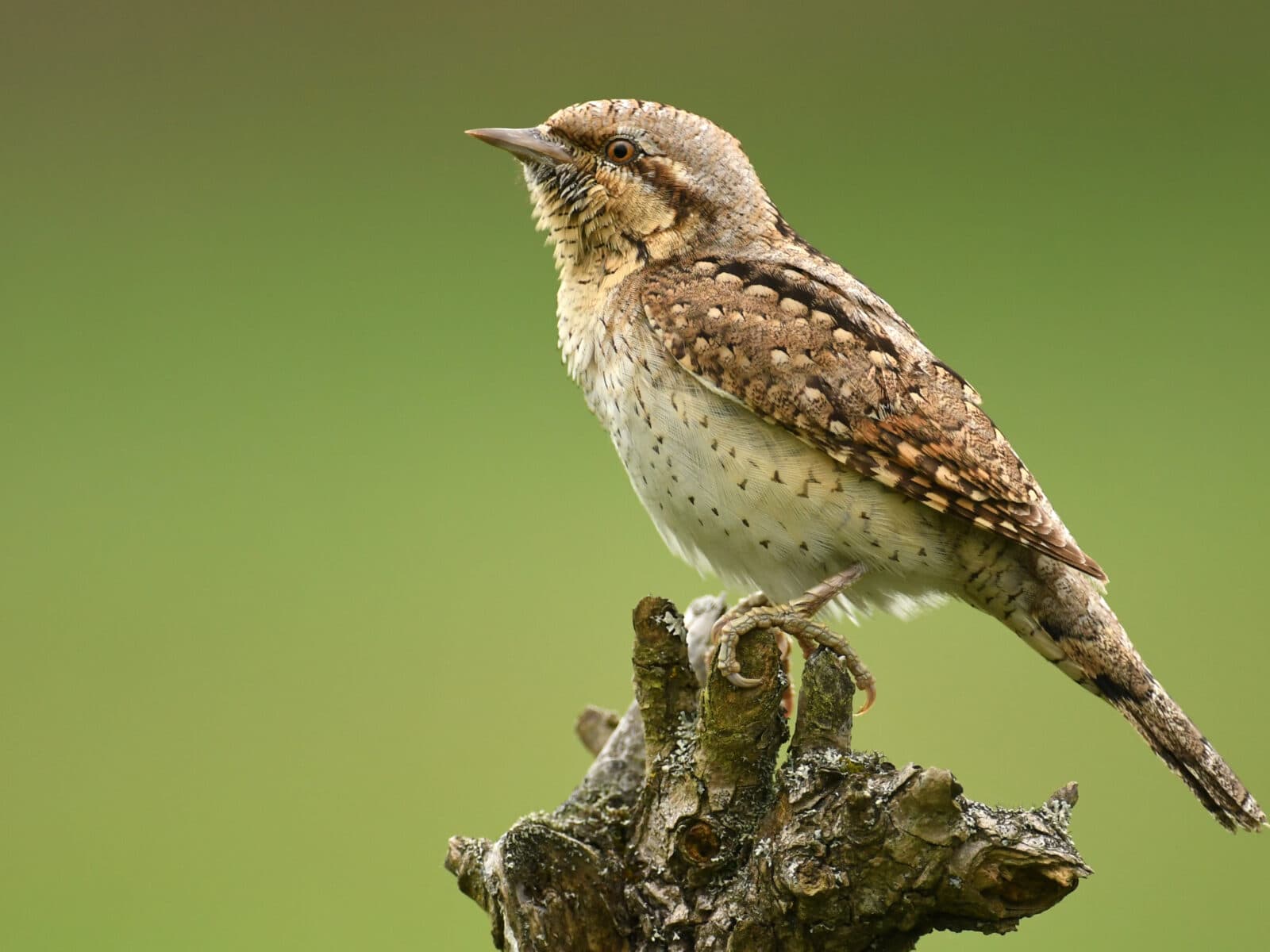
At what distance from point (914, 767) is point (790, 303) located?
994 millimetres

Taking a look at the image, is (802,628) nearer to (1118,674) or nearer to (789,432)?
(789,432)

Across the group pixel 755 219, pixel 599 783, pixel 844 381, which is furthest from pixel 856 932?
pixel 755 219

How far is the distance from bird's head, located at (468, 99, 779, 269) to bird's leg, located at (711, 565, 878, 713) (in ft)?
2.52

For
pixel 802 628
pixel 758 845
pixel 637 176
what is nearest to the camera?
pixel 758 845

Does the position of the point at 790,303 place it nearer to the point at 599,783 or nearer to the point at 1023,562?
the point at 1023,562

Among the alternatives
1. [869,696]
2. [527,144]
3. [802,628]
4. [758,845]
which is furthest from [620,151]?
[758,845]

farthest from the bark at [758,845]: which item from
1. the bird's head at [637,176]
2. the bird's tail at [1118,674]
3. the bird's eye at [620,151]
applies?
the bird's eye at [620,151]

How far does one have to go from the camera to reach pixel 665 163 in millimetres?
2641

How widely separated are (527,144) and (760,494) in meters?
0.91

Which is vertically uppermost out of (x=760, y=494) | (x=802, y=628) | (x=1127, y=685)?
(x=760, y=494)

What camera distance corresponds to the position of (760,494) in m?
2.34

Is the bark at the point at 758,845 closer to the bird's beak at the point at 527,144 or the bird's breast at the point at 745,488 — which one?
the bird's breast at the point at 745,488

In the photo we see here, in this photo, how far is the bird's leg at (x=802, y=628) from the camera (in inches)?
82.1

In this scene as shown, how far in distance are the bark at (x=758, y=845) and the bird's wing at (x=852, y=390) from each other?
15.8 inches
